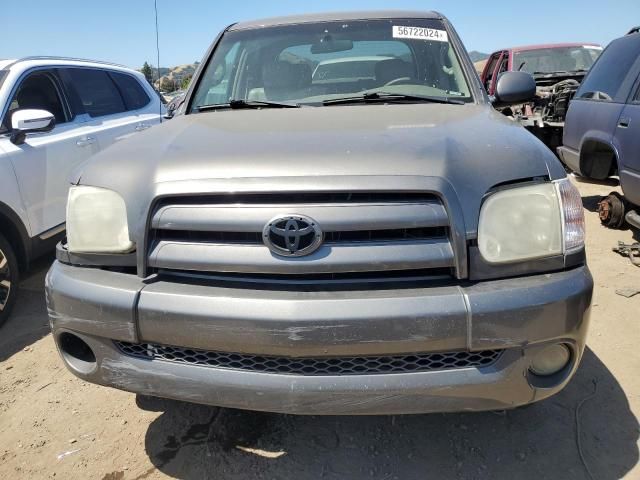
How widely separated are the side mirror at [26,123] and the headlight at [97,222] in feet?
6.99

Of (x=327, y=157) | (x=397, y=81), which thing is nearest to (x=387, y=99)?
(x=397, y=81)

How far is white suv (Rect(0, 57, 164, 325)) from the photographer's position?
3.72m

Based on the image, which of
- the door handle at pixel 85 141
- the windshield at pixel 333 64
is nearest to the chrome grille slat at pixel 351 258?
the windshield at pixel 333 64

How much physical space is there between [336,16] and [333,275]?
7.15 ft

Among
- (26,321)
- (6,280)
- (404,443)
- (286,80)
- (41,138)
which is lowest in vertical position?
(26,321)

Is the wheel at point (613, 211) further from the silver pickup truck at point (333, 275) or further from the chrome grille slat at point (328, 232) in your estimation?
the chrome grille slat at point (328, 232)

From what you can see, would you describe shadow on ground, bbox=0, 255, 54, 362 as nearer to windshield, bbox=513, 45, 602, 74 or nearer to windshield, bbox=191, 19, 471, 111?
windshield, bbox=191, 19, 471, 111

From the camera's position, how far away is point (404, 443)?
2.34 metres

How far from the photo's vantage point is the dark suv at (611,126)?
183 inches

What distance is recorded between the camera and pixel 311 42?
3158mm

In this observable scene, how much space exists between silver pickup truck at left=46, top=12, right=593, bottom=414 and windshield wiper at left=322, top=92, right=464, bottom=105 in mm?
744

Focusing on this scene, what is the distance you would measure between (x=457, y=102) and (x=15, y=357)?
314cm

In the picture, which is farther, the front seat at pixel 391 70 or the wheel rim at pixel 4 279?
the wheel rim at pixel 4 279

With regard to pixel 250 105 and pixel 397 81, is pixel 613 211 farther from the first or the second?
pixel 250 105
